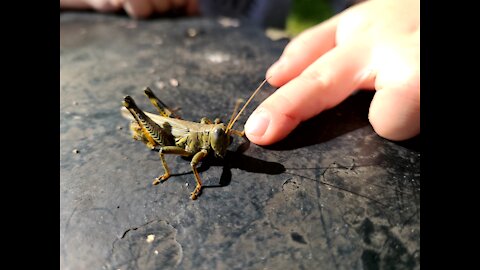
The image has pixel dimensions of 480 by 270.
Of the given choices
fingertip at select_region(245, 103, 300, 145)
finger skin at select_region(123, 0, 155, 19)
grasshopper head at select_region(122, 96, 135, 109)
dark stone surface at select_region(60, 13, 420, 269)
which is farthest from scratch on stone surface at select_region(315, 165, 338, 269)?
finger skin at select_region(123, 0, 155, 19)

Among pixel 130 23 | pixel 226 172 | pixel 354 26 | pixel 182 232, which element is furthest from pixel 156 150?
pixel 130 23

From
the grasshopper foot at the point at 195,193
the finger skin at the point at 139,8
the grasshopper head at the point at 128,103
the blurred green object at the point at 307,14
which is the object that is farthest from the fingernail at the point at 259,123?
the blurred green object at the point at 307,14

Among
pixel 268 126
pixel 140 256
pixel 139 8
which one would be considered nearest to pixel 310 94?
pixel 268 126

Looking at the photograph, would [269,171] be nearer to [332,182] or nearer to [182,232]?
[332,182]

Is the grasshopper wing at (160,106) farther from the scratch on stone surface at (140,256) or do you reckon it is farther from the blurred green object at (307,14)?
the blurred green object at (307,14)

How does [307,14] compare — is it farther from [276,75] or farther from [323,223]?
[323,223]

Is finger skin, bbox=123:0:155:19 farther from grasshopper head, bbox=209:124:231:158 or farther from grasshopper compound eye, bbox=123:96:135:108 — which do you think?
grasshopper head, bbox=209:124:231:158

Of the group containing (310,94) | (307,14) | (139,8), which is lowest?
(307,14)
